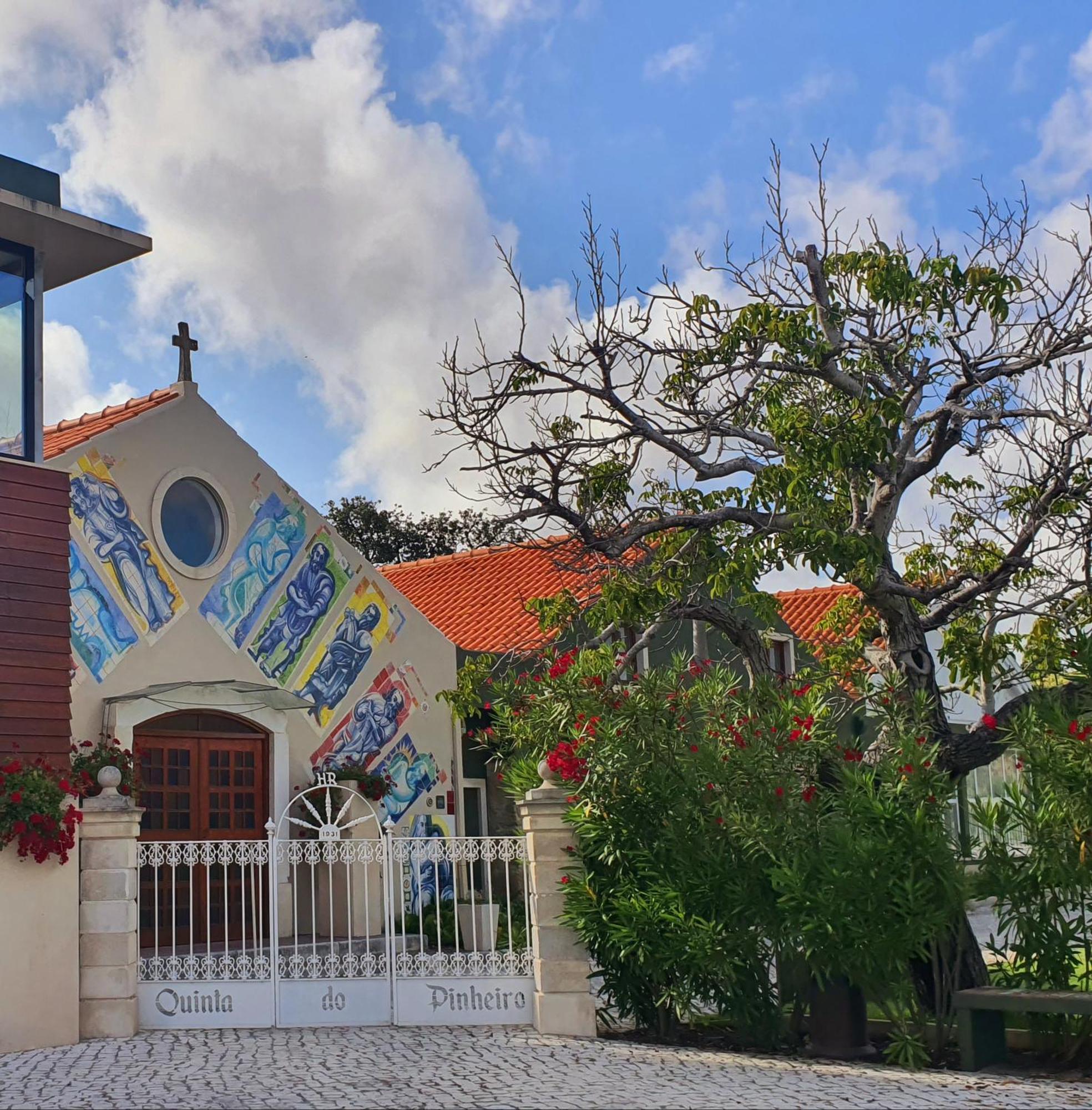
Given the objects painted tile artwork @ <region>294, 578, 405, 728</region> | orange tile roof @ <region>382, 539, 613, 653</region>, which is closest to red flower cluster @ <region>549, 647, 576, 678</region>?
painted tile artwork @ <region>294, 578, 405, 728</region>

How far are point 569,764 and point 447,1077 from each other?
2.76 metres

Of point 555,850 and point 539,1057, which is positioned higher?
→ point 555,850

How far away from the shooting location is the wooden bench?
977cm

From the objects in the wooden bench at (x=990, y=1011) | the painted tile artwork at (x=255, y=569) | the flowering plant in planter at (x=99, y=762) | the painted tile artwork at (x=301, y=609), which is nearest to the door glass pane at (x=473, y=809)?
the painted tile artwork at (x=301, y=609)

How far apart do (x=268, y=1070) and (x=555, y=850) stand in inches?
111

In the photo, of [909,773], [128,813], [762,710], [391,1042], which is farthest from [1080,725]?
[128,813]

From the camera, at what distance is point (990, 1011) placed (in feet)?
33.6

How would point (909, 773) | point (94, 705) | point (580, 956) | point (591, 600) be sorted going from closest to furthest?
point (909, 773)
point (580, 956)
point (591, 600)
point (94, 705)

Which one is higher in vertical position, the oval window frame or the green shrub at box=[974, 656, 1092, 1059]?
the oval window frame

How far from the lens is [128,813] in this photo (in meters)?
11.6

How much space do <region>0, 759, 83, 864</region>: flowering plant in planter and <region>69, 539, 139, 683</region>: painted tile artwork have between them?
3615 mm

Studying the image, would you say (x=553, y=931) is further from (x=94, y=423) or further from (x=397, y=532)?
(x=397, y=532)

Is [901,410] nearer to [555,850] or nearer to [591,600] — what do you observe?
[591,600]

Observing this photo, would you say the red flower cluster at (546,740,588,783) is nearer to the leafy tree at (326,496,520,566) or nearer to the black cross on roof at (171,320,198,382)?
the black cross on roof at (171,320,198,382)
